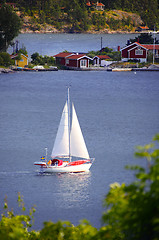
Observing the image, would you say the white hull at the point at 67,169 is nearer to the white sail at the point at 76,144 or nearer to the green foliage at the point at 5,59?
the white sail at the point at 76,144

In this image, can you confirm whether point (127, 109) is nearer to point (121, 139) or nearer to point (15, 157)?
point (121, 139)

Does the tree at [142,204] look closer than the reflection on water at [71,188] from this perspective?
Yes

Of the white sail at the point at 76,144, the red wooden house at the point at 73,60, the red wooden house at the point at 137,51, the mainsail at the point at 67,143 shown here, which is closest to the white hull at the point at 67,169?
the white sail at the point at 76,144

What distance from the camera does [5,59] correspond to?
277 feet

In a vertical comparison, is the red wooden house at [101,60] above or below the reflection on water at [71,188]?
above

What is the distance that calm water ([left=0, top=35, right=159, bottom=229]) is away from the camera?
2608 centimetres

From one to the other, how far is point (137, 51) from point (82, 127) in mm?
45521

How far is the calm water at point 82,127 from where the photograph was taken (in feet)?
85.6

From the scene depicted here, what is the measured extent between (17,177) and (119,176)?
5.54 m

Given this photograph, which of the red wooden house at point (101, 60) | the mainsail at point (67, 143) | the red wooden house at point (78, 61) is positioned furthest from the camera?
the red wooden house at point (101, 60)

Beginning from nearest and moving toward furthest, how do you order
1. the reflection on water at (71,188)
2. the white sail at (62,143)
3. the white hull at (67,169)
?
1. the reflection on water at (71,188)
2. the white hull at (67,169)
3. the white sail at (62,143)

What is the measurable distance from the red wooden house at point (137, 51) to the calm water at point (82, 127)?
5.42 meters

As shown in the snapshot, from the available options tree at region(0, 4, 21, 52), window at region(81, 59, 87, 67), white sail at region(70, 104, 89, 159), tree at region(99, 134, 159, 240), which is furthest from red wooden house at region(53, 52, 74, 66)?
tree at region(99, 134, 159, 240)

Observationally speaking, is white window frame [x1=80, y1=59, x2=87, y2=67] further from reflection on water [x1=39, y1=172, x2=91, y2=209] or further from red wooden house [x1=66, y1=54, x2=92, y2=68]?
reflection on water [x1=39, y1=172, x2=91, y2=209]
